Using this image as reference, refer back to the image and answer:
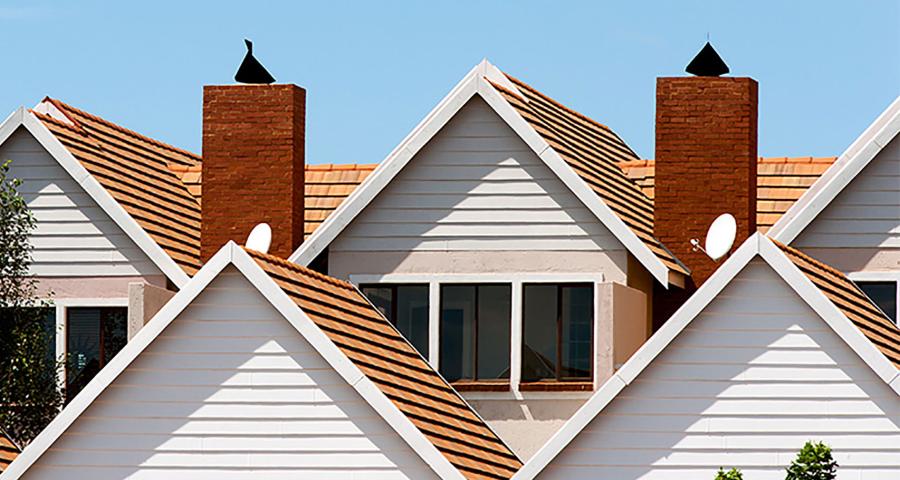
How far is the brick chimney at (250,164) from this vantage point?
3125 cm

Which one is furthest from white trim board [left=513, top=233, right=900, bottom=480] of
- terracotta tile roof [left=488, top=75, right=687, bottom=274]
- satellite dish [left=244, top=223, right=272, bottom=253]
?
satellite dish [left=244, top=223, right=272, bottom=253]

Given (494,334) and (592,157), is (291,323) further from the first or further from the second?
(592,157)

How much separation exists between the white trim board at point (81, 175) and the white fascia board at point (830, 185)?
27.3 feet

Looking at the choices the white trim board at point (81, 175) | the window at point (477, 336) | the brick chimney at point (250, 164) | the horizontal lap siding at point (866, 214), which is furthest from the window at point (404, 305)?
the horizontal lap siding at point (866, 214)

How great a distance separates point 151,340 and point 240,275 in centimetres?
124

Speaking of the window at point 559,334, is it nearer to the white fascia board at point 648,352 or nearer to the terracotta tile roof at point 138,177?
the white fascia board at point 648,352

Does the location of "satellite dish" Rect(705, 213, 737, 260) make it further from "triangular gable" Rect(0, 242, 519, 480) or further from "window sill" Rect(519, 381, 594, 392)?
"triangular gable" Rect(0, 242, 519, 480)

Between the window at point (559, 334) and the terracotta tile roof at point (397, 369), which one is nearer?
the terracotta tile roof at point (397, 369)

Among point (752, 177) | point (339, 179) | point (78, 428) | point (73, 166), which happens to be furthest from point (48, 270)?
point (752, 177)

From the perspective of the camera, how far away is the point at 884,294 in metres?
29.7

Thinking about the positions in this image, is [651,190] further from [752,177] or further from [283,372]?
[283,372]

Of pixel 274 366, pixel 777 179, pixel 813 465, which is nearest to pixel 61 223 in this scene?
pixel 274 366

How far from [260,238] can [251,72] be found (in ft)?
9.17

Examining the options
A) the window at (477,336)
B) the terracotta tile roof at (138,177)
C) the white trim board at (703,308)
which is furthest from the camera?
the terracotta tile roof at (138,177)
